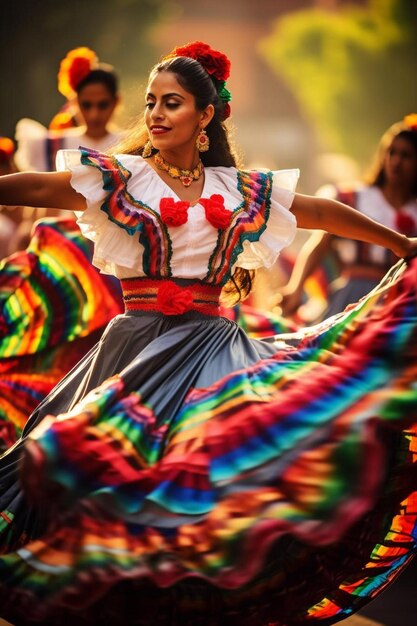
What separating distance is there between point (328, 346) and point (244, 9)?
9324mm

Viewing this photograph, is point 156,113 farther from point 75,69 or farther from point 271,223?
point 75,69

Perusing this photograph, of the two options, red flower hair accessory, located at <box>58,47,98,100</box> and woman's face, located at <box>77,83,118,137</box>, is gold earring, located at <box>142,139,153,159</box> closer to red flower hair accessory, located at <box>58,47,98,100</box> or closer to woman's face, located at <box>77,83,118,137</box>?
woman's face, located at <box>77,83,118,137</box>

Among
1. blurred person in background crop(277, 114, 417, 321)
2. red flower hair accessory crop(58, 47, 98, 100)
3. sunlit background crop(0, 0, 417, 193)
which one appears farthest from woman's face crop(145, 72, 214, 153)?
sunlit background crop(0, 0, 417, 193)

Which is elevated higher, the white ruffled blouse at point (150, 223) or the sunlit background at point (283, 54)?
the sunlit background at point (283, 54)

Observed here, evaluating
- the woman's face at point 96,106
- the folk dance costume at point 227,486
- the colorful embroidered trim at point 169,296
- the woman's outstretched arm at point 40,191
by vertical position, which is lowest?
the folk dance costume at point 227,486

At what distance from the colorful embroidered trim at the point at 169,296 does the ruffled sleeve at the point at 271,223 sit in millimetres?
189

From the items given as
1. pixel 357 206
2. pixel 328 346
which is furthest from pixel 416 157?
pixel 328 346

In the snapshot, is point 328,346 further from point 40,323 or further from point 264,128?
point 264,128

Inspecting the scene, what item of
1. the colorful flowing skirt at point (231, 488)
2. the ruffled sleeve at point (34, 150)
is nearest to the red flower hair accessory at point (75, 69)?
the ruffled sleeve at point (34, 150)

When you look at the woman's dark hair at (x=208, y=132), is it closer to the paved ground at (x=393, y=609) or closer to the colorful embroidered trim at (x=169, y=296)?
the colorful embroidered trim at (x=169, y=296)

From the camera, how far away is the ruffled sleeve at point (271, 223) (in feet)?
10.1

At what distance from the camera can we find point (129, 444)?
2441 mm

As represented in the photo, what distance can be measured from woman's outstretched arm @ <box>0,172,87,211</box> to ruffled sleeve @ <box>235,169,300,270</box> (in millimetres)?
495

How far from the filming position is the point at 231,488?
236 cm
